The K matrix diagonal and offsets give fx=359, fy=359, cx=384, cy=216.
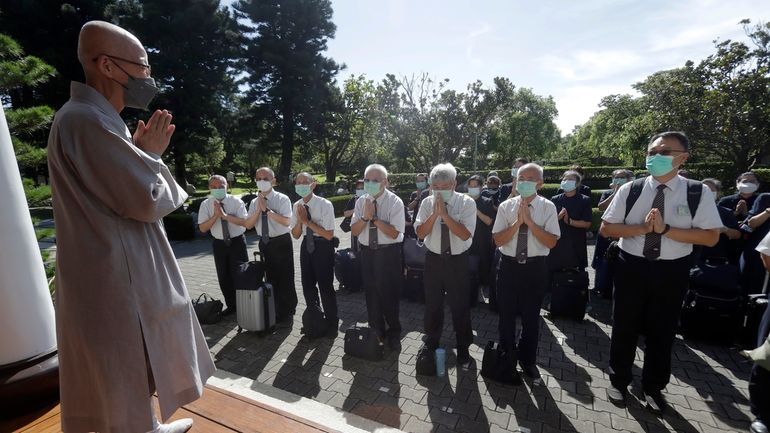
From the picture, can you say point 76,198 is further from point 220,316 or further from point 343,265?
point 343,265

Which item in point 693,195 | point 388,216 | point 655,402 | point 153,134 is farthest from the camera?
point 388,216

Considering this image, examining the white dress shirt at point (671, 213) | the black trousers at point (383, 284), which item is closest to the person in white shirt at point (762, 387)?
the white dress shirt at point (671, 213)

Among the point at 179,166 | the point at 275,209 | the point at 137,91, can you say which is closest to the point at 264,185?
the point at 275,209

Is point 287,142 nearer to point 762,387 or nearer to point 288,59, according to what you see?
point 288,59

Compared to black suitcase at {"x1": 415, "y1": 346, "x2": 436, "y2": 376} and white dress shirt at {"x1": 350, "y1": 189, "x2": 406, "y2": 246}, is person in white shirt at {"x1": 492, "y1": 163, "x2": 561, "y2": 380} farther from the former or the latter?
white dress shirt at {"x1": 350, "y1": 189, "x2": 406, "y2": 246}

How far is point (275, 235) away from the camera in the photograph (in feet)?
18.1

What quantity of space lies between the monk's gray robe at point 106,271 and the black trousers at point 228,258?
4.03m

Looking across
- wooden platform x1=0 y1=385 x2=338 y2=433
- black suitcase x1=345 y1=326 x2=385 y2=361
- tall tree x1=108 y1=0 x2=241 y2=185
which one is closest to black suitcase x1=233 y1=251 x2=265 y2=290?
black suitcase x1=345 y1=326 x2=385 y2=361

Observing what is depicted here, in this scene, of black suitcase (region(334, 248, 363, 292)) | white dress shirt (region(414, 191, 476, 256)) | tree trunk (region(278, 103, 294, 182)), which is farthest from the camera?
tree trunk (region(278, 103, 294, 182))

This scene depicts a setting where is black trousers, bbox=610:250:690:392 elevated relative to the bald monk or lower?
lower

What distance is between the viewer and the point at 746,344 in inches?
180

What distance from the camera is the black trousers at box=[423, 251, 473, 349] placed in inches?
164

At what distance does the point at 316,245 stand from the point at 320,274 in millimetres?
424

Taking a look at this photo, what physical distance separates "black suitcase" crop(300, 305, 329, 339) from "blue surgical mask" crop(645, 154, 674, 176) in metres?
4.21
